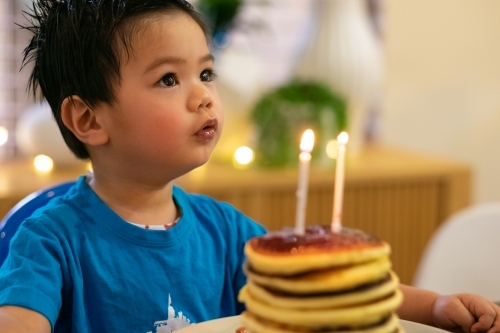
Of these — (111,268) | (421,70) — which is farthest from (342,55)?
(111,268)

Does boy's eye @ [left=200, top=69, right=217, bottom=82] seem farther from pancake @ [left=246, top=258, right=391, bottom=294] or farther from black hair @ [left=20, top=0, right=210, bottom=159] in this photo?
pancake @ [left=246, top=258, right=391, bottom=294]

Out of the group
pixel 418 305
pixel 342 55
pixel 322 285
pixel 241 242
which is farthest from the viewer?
pixel 342 55

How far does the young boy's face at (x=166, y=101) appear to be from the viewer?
1.01 metres

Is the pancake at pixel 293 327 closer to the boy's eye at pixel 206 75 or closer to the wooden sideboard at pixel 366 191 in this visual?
the boy's eye at pixel 206 75

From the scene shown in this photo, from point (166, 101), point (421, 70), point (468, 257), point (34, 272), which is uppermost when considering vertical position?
point (421, 70)

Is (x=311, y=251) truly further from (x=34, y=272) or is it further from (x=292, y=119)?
(x=292, y=119)

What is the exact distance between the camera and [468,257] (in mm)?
1551

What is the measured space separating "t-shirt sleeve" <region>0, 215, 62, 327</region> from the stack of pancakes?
1.08 ft

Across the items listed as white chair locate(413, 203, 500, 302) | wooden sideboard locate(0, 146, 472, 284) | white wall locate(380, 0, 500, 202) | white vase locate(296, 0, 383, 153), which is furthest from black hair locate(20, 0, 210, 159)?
white wall locate(380, 0, 500, 202)

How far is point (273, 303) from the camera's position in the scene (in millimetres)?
622

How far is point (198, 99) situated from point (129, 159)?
5.6 inches

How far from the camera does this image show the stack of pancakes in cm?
61

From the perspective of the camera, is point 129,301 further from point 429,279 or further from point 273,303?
point 429,279

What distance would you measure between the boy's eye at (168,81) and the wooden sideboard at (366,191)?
1.14 m
